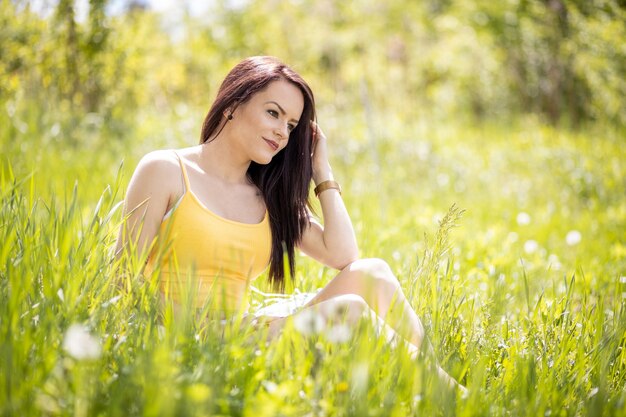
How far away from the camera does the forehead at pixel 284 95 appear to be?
8.22ft

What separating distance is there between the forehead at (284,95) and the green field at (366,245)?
2.31ft

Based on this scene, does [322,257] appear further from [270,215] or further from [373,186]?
[373,186]

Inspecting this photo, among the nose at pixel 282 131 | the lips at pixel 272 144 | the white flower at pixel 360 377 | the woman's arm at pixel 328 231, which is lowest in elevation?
the woman's arm at pixel 328 231

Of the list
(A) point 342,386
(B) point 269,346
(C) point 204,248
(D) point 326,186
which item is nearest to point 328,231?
(D) point 326,186

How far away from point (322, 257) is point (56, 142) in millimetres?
3748

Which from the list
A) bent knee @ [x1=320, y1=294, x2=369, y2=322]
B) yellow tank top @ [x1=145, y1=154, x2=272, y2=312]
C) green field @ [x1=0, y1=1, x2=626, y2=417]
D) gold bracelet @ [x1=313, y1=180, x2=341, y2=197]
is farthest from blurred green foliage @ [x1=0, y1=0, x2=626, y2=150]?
bent knee @ [x1=320, y1=294, x2=369, y2=322]

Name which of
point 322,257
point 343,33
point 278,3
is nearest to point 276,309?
point 322,257

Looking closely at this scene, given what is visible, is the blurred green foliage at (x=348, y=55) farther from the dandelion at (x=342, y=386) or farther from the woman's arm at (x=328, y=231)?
the dandelion at (x=342, y=386)

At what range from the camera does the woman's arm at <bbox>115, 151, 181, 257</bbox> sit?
216 cm

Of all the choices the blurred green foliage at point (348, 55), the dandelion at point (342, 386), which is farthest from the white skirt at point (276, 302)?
the blurred green foliage at point (348, 55)

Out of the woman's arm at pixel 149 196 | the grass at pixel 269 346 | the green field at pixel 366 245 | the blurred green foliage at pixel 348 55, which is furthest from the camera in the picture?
the blurred green foliage at pixel 348 55

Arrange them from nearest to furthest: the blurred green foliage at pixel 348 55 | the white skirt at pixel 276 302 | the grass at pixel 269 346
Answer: the grass at pixel 269 346, the white skirt at pixel 276 302, the blurred green foliage at pixel 348 55

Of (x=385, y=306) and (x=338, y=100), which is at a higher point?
(x=385, y=306)

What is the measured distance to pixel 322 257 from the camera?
104 inches
